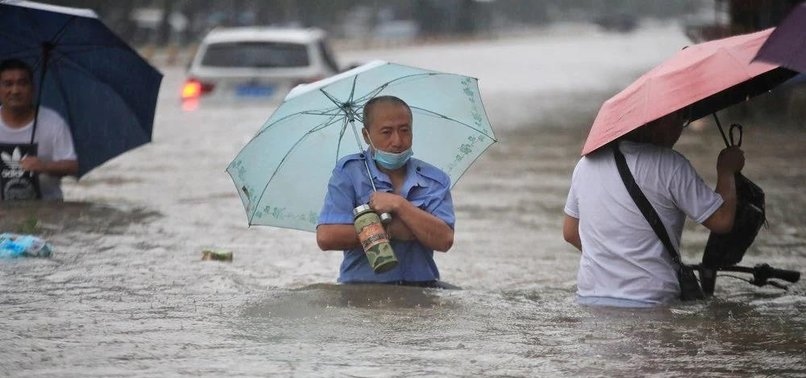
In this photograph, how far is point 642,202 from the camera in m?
7.17

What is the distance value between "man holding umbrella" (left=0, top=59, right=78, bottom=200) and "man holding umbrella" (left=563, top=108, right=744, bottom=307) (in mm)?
4991

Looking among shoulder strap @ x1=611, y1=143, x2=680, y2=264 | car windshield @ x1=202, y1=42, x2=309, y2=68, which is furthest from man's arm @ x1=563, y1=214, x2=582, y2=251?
car windshield @ x1=202, y1=42, x2=309, y2=68

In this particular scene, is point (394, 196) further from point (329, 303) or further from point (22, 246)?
point (22, 246)

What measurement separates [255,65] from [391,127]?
1337 centimetres

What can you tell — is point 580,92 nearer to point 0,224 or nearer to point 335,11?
point 0,224

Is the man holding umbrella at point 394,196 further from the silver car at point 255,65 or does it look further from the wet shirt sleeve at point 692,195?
the silver car at point 255,65

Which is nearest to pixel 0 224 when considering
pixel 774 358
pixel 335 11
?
pixel 774 358

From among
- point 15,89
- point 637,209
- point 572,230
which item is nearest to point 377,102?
point 572,230

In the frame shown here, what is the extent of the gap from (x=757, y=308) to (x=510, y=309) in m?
1.33

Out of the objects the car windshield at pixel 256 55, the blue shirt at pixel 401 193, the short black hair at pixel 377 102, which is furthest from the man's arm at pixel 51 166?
the car windshield at pixel 256 55

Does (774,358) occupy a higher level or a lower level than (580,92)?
lower

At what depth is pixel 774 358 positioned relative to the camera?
6.51 metres

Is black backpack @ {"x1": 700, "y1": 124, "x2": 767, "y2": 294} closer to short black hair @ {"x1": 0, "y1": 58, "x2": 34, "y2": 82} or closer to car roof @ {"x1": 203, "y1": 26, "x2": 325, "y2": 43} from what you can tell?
short black hair @ {"x1": 0, "y1": 58, "x2": 34, "y2": 82}

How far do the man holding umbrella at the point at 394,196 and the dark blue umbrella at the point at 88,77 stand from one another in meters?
4.19
